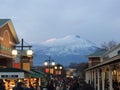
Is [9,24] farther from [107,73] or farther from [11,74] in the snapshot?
[11,74]

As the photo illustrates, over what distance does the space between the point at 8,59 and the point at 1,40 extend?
606cm

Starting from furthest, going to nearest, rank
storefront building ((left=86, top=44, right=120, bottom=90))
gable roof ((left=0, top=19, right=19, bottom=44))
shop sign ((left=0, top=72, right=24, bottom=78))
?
gable roof ((left=0, top=19, right=19, bottom=44))
shop sign ((left=0, top=72, right=24, bottom=78))
storefront building ((left=86, top=44, right=120, bottom=90))

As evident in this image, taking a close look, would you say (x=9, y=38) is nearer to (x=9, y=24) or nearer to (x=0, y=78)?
(x=9, y=24)

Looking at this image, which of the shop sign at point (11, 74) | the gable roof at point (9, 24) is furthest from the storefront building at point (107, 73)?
the gable roof at point (9, 24)

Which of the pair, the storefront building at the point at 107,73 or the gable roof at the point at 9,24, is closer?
the storefront building at the point at 107,73

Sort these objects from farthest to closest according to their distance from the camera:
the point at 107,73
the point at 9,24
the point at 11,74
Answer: the point at 107,73 → the point at 9,24 → the point at 11,74

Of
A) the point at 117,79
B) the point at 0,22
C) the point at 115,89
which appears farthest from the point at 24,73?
the point at 117,79

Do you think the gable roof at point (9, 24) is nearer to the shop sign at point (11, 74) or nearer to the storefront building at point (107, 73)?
the storefront building at point (107, 73)

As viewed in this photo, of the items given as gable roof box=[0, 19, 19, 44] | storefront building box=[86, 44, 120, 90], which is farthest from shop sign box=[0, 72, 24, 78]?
gable roof box=[0, 19, 19, 44]

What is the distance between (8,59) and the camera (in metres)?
44.7

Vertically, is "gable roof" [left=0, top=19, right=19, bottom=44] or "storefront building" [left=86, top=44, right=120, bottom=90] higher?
"gable roof" [left=0, top=19, right=19, bottom=44]

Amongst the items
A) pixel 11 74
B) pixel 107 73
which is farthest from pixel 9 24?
pixel 11 74

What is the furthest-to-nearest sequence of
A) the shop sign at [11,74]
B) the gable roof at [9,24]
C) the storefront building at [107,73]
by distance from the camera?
the gable roof at [9,24]
the shop sign at [11,74]
the storefront building at [107,73]

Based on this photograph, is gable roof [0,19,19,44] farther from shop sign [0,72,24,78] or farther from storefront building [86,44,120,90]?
shop sign [0,72,24,78]
